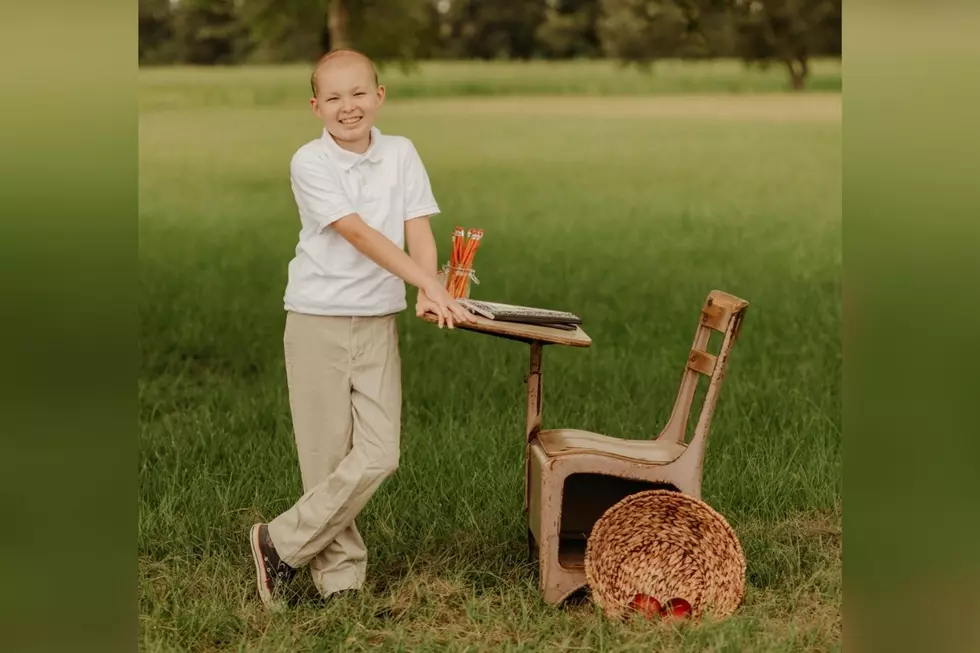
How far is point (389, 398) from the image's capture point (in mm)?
4125

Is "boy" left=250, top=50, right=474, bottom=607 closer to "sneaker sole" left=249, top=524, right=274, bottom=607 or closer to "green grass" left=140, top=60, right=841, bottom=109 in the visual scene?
"sneaker sole" left=249, top=524, right=274, bottom=607

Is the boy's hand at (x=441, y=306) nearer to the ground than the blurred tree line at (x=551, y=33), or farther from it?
nearer to the ground

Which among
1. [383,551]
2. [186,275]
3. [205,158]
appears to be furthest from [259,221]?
[383,551]

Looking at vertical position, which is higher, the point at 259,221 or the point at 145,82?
the point at 145,82

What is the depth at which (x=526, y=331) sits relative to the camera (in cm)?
393

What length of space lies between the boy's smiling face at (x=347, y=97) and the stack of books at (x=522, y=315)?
58 cm

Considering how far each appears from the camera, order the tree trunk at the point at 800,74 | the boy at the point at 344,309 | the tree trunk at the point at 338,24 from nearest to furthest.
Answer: the boy at the point at 344,309 → the tree trunk at the point at 338,24 → the tree trunk at the point at 800,74

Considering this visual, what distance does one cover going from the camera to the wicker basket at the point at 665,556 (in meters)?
4.02

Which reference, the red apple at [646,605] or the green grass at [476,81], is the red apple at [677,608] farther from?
the green grass at [476,81]

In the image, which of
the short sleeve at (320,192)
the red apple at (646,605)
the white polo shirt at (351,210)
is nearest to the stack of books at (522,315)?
the white polo shirt at (351,210)

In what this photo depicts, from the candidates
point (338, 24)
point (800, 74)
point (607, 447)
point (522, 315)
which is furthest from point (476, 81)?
point (522, 315)
